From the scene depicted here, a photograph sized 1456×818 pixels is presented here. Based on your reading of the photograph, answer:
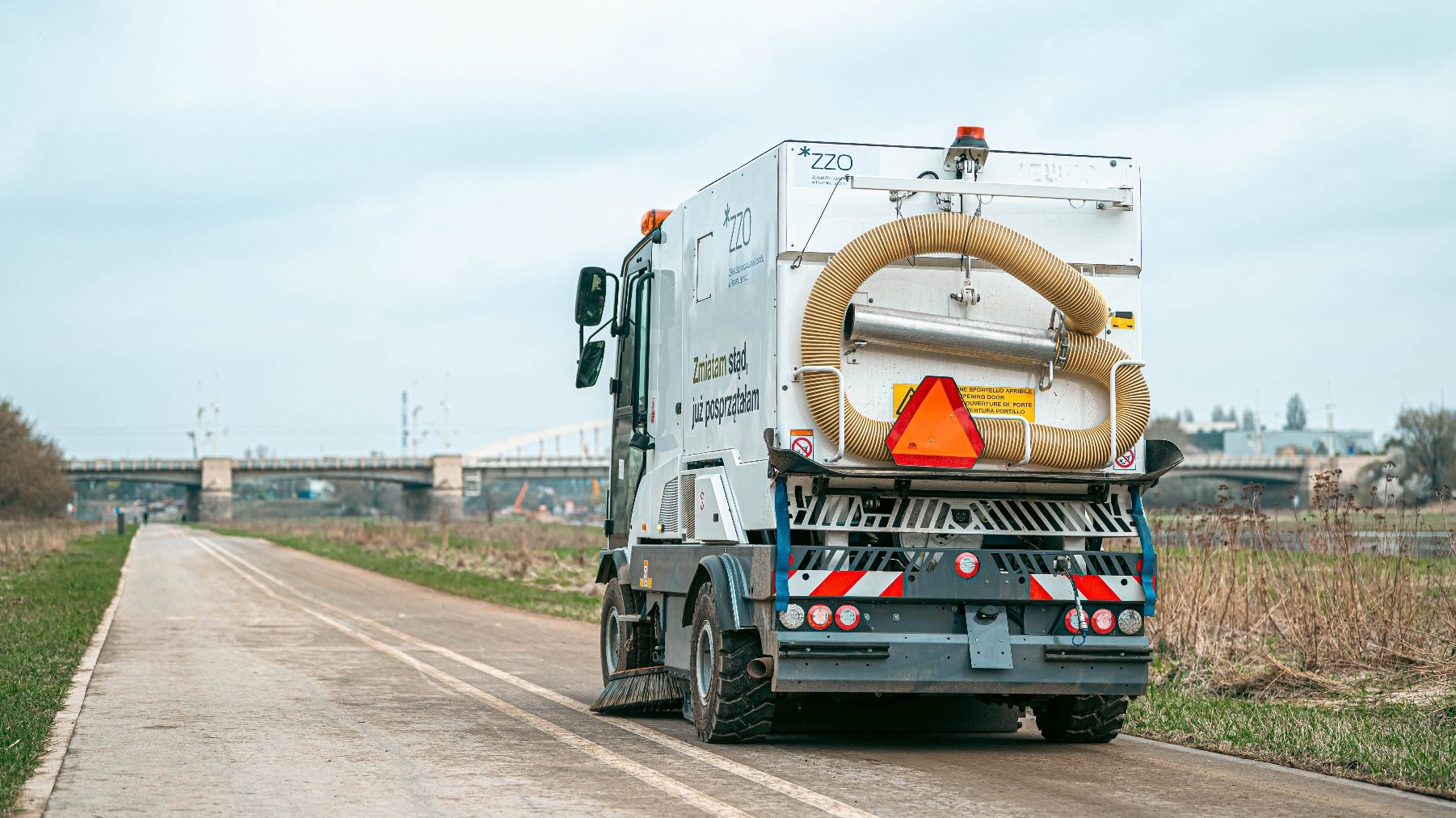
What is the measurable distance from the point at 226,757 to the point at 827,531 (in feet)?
12.3

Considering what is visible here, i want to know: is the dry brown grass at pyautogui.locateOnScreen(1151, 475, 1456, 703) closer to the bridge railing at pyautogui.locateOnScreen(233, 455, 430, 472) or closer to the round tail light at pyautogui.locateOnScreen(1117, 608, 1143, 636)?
the round tail light at pyautogui.locateOnScreen(1117, 608, 1143, 636)

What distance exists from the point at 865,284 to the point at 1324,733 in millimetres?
3930

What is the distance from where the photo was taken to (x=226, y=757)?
9.09 metres

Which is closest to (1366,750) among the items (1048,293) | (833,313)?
(1048,293)

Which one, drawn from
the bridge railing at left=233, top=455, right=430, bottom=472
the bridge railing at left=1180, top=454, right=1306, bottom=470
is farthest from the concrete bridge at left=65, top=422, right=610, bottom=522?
the bridge railing at left=1180, top=454, right=1306, bottom=470

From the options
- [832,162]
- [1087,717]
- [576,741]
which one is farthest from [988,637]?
[832,162]

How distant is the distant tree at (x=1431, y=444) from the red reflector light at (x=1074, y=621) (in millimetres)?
44081

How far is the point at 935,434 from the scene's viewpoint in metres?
8.97

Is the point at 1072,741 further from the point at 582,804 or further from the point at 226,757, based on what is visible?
the point at 226,757

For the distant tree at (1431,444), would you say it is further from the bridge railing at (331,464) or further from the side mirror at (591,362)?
the bridge railing at (331,464)

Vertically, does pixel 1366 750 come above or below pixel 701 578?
below

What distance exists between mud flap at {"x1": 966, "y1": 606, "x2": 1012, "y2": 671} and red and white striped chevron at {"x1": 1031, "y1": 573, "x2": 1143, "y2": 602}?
0.82 feet

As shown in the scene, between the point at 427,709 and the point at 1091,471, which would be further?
the point at 427,709

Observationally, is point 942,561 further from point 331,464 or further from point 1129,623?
point 331,464
